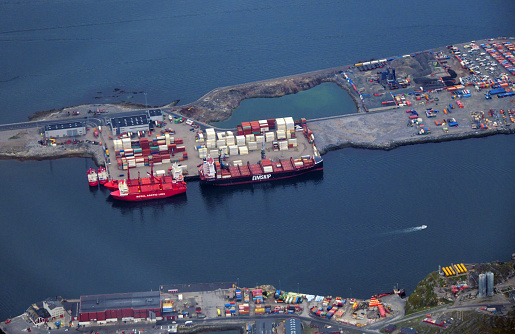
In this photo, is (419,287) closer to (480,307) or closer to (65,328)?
(480,307)

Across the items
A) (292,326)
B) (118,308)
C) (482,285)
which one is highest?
(118,308)

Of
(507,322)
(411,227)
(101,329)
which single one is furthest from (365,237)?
(101,329)

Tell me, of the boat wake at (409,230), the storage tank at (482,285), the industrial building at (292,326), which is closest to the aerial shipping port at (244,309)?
the storage tank at (482,285)

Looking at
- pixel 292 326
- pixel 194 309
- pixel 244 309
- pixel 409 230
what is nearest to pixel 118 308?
pixel 194 309

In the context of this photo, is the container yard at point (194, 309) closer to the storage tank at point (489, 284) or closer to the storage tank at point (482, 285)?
the storage tank at point (482, 285)

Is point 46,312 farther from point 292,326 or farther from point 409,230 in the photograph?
point 409,230
